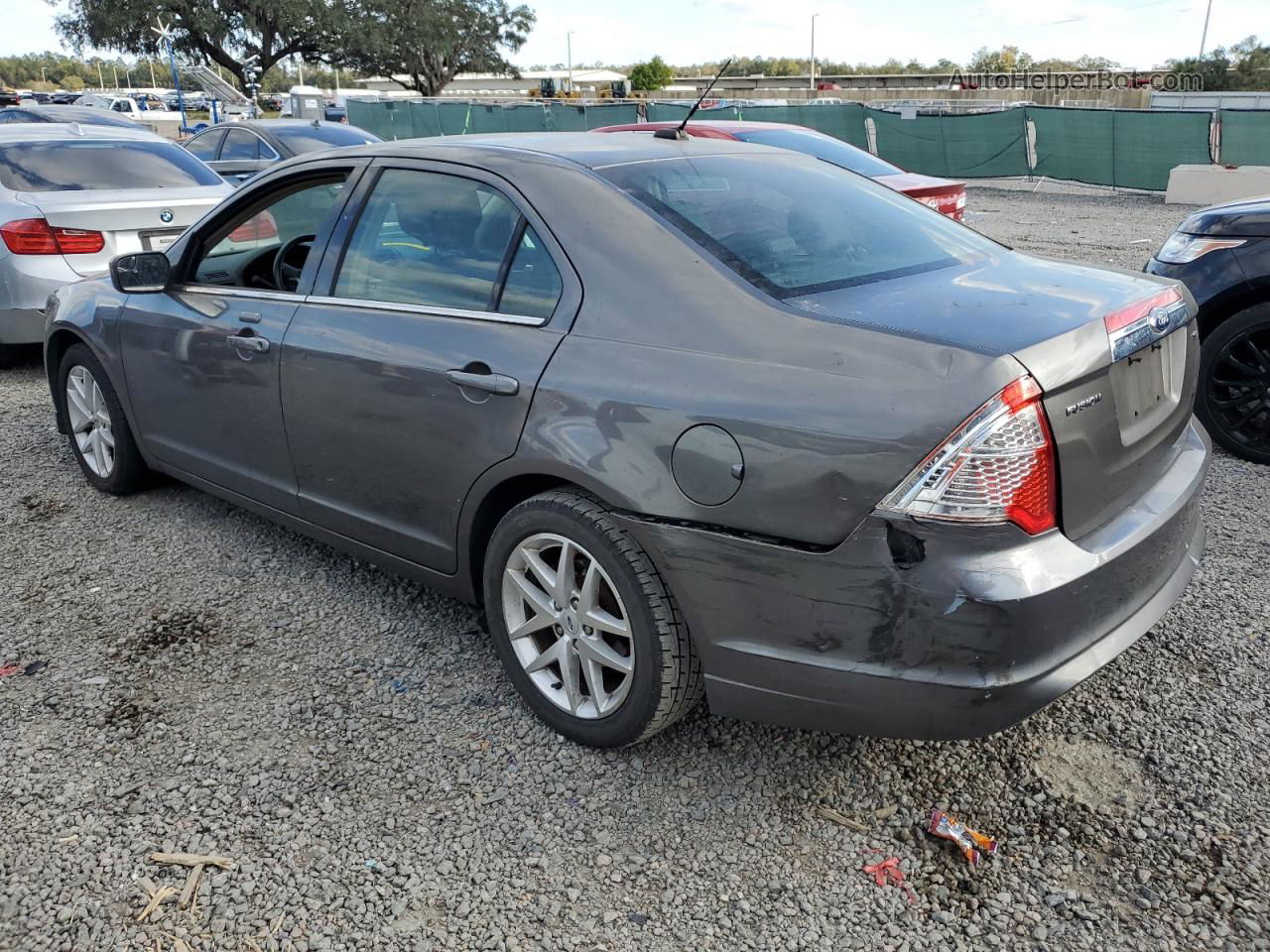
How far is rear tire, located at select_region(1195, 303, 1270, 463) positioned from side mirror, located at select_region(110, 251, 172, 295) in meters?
4.65

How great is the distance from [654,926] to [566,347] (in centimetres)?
144

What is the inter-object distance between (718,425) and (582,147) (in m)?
1.30

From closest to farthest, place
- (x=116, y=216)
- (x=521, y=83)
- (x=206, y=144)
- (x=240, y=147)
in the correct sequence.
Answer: (x=116, y=216), (x=240, y=147), (x=206, y=144), (x=521, y=83)

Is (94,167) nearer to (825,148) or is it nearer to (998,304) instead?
(825,148)

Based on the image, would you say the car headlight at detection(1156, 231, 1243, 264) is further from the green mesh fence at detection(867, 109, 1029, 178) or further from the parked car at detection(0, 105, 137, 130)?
the green mesh fence at detection(867, 109, 1029, 178)

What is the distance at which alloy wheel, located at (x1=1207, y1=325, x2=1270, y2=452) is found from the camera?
4934mm

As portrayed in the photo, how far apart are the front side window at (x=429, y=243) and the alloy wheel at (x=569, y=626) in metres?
0.76

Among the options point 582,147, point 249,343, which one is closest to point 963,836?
point 582,147

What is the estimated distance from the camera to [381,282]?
10.9 feet

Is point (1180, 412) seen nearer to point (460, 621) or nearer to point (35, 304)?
point (460, 621)

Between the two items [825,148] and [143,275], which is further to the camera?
[825,148]

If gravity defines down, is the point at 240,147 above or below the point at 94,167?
above

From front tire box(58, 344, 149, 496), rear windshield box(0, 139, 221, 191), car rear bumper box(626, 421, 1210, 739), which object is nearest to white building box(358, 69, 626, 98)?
rear windshield box(0, 139, 221, 191)

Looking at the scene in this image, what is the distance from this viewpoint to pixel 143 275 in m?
4.11
